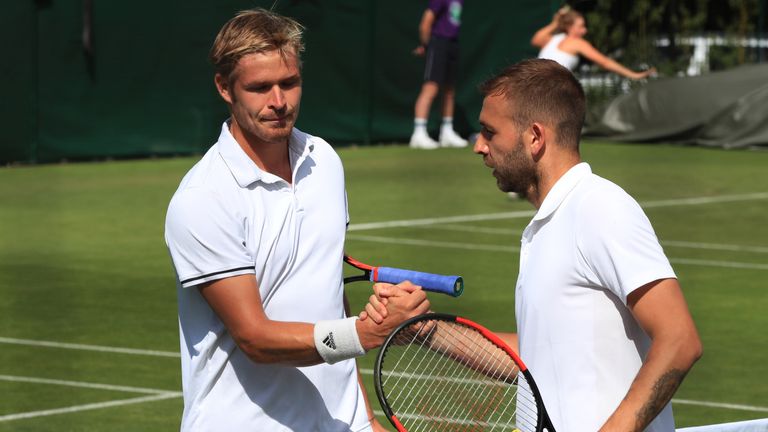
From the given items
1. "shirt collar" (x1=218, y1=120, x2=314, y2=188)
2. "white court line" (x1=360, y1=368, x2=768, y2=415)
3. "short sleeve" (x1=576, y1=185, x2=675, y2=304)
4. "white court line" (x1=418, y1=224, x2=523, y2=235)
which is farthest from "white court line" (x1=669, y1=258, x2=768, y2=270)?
"short sleeve" (x1=576, y1=185, x2=675, y2=304)

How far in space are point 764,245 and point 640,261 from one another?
10.00 metres

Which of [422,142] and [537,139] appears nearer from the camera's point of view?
[537,139]

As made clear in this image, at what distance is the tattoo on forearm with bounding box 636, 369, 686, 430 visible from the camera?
12.0ft

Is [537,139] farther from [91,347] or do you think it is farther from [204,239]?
[91,347]

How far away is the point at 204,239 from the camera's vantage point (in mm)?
4141

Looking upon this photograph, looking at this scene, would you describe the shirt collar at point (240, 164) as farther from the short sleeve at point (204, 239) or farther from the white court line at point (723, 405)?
the white court line at point (723, 405)

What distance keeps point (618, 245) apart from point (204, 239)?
3.56ft

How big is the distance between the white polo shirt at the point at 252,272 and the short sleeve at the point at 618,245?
0.84 meters

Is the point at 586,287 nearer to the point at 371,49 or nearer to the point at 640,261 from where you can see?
the point at 640,261

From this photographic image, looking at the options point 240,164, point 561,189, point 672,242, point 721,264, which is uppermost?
point 561,189

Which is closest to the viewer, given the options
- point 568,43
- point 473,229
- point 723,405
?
point 723,405

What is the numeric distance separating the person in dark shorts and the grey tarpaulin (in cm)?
251

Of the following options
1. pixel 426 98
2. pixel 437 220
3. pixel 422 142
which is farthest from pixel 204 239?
pixel 422 142

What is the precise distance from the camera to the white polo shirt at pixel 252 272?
4.18 meters
